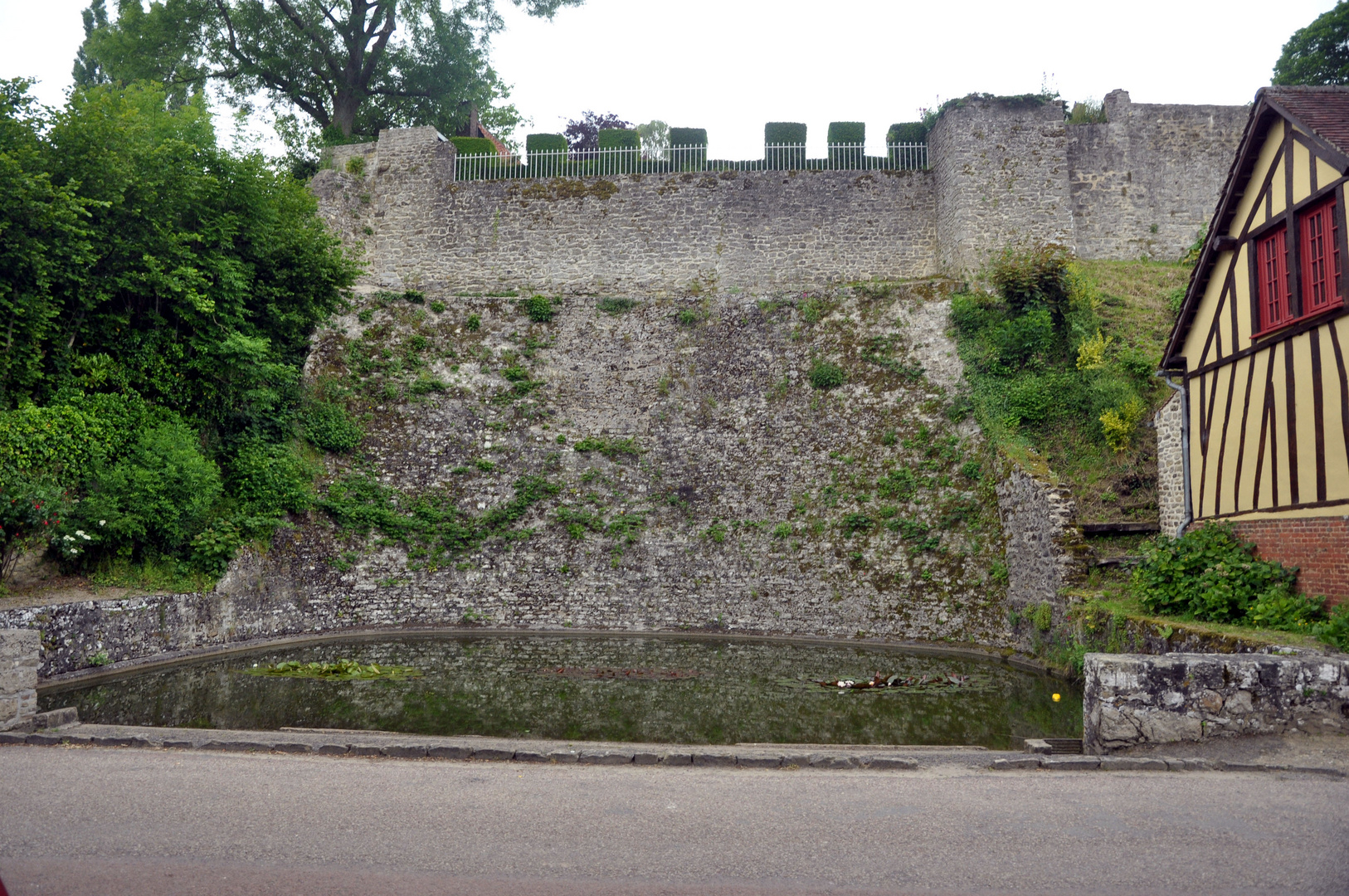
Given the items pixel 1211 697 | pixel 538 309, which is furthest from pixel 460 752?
pixel 538 309

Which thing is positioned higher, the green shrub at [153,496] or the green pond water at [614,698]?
the green shrub at [153,496]

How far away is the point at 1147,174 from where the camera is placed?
65.3ft

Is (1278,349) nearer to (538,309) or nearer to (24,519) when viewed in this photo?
(538,309)

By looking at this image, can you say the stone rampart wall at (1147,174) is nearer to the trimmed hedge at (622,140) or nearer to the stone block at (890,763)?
the trimmed hedge at (622,140)

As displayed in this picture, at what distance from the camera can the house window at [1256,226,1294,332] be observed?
9.50 m

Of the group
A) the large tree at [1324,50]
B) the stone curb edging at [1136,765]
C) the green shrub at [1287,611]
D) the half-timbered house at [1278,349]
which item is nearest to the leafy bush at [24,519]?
the stone curb edging at [1136,765]

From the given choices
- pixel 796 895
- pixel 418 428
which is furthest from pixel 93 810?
pixel 418 428

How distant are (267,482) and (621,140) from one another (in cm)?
1185

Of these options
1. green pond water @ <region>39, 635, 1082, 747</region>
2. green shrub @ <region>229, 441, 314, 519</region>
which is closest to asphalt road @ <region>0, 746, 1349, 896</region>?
green pond water @ <region>39, 635, 1082, 747</region>

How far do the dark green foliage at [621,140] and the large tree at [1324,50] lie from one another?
17700 mm

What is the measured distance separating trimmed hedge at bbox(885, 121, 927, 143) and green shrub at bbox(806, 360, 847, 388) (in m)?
6.74

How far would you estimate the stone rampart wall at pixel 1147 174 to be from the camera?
19.8 meters

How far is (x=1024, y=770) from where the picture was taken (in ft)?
18.9

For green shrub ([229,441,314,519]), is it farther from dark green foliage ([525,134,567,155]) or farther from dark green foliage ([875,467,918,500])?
dark green foliage ([875,467,918,500])
